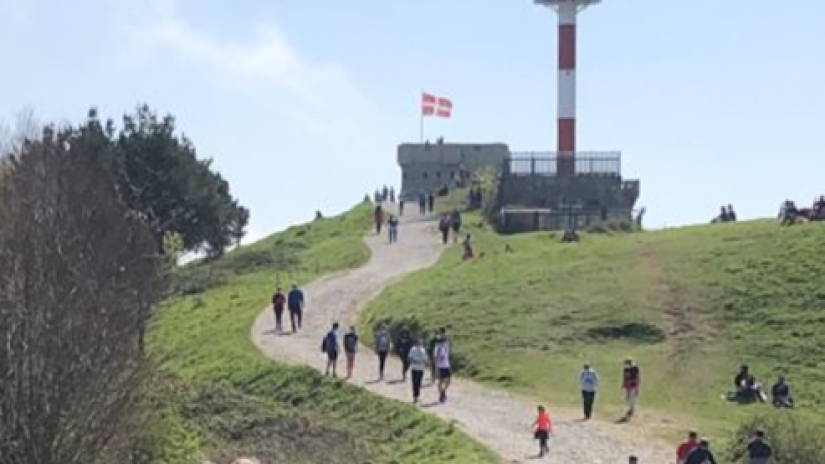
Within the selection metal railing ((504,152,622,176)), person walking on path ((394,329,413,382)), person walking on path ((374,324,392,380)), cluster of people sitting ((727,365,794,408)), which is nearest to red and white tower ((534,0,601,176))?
metal railing ((504,152,622,176))

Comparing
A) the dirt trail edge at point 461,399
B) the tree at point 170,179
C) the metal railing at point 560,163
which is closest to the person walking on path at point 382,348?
the dirt trail edge at point 461,399

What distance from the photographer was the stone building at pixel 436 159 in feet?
349

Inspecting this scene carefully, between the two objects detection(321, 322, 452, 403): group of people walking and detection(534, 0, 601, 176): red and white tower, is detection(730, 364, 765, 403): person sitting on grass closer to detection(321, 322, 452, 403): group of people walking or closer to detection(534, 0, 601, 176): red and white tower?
detection(321, 322, 452, 403): group of people walking

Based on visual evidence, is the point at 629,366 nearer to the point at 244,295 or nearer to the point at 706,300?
the point at 706,300

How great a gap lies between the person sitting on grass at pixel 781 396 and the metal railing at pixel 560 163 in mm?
40316

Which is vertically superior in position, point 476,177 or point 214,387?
point 476,177

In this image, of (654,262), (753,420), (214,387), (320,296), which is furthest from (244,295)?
(753,420)

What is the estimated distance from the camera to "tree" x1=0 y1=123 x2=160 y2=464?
30750 millimetres

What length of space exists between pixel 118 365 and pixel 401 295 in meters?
28.8

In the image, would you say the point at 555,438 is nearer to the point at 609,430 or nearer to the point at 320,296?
the point at 609,430

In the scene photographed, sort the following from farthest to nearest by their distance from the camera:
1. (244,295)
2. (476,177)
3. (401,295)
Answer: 1. (476,177)
2. (244,295)
3. (401,295)

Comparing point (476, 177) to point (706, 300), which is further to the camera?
point (476, 177)

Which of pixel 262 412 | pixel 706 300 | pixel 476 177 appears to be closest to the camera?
pixel 262 412

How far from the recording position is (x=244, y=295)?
6662cm
